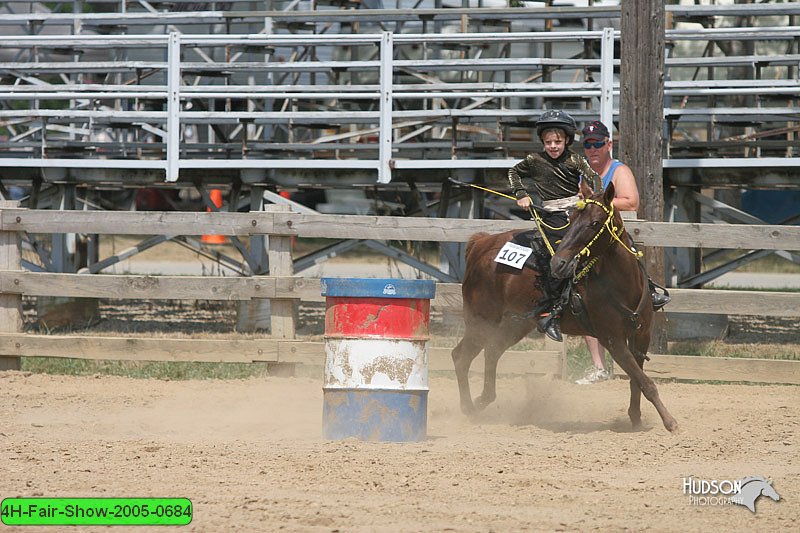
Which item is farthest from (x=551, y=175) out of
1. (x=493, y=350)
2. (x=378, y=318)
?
(x=378, y=318)

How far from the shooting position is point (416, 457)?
687 cm

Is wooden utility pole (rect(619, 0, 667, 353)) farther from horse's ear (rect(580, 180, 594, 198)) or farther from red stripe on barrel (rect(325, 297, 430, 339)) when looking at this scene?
red stripe on barrel (rect(325, 297, 430, 339))

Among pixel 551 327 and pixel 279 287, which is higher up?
A: pixel 279 287

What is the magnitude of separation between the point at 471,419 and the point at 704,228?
3.01 m

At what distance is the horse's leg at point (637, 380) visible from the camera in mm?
7855

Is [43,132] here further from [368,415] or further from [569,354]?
[368,415]

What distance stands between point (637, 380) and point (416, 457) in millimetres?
1978

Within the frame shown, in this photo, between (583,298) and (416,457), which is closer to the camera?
(416,457)

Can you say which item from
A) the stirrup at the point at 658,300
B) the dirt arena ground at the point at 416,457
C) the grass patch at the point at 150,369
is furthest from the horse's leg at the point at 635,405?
the grass patch at the point at 150,369

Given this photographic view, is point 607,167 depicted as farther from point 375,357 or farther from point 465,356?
point 375,357

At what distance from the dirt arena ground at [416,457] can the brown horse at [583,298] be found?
44cm

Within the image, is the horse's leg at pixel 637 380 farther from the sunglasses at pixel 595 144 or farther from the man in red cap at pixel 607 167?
the sunglasses at pixel 595 144

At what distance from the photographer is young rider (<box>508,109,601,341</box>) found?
27.1 feet

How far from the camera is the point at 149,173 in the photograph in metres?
14.3
